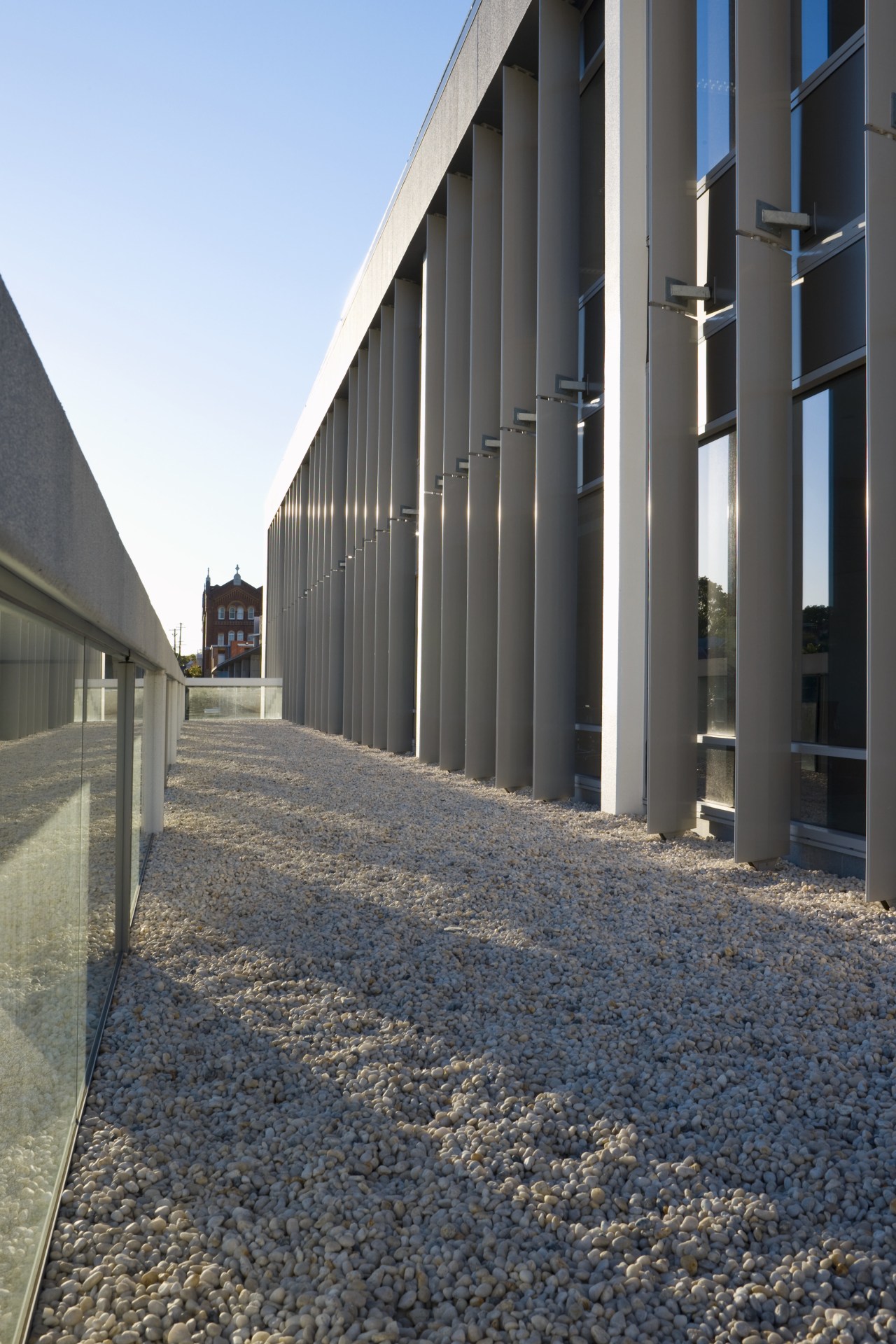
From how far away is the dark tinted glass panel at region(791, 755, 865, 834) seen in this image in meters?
7.21

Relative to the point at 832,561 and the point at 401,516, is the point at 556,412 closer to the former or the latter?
the point at 832,561

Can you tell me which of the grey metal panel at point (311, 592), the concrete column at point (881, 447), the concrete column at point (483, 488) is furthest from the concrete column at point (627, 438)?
the grey metal panel at point (311, 592)

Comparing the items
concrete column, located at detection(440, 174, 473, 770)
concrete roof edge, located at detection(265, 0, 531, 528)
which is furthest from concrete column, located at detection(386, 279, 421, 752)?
concrete column, located at detection(440, 174, 473, 770)

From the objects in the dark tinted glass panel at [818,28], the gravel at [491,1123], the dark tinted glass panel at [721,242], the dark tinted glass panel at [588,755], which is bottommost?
the gravel at [491,1123]

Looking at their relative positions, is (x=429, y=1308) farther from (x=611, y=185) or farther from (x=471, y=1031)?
(x=611, y=185)

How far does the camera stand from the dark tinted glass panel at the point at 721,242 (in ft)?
30.1

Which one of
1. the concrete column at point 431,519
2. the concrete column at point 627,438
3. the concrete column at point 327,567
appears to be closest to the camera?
the concrete column at point 627,438

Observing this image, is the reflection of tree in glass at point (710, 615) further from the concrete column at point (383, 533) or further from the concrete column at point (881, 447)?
the concrete column at point (383, 533)

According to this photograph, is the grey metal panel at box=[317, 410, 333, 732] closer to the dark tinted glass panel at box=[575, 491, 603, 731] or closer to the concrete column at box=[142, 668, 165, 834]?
the dark tinted glass panel at box=[575, 491, 603, 731]

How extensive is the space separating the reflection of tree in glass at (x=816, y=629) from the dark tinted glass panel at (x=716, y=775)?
1.35 meters

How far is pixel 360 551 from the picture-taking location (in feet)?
80.9

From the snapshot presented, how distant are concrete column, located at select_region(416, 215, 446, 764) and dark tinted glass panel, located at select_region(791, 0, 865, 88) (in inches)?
362

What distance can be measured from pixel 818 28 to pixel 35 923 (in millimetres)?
8669

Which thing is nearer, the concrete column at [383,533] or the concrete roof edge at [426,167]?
the concrete roof edge at [426,167]
